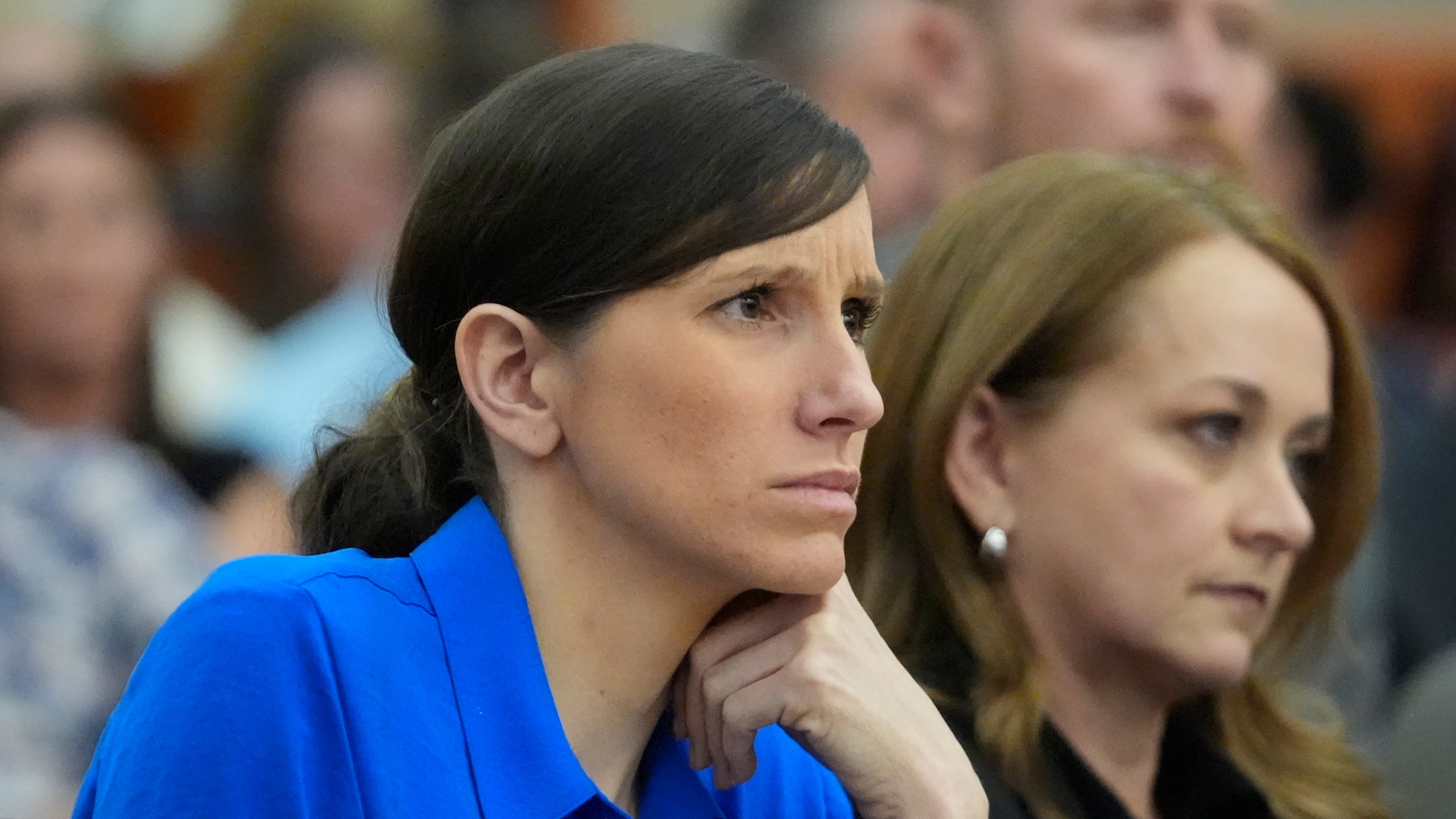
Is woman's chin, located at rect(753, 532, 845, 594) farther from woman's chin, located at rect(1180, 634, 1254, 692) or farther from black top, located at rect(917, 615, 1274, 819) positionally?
woman's chin, located at rect(1180, 634, 1254, 692)

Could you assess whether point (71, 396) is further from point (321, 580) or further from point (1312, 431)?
point (1312, 431)

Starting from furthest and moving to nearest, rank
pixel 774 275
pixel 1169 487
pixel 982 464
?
pixel 982 464 → pixel 1169 487 → pixel 774 275

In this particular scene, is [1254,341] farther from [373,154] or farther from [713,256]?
[373,154]

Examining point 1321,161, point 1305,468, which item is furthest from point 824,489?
point 1321,161

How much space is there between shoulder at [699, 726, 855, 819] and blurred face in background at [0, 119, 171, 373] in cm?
210

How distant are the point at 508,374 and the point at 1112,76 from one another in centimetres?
→ 198

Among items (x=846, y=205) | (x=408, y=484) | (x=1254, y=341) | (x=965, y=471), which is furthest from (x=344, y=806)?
(x=1254, y=341)

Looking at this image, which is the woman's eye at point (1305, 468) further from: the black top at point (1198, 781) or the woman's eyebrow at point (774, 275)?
the woman's eyebrow at point (774, 275)

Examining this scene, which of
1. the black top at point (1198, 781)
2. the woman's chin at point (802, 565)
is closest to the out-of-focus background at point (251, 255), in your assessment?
the black top at point (1198, 781)

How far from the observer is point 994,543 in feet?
7.96

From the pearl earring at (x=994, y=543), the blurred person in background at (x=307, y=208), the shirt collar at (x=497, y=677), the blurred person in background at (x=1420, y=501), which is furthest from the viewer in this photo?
the blurred person in background at (x=307, y=208)

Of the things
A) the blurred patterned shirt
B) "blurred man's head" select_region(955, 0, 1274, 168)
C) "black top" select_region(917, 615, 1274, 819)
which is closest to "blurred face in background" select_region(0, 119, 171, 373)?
the blurred patterned shirt

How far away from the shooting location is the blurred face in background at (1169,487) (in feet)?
7.72

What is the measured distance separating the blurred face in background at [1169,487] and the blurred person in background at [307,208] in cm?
192
